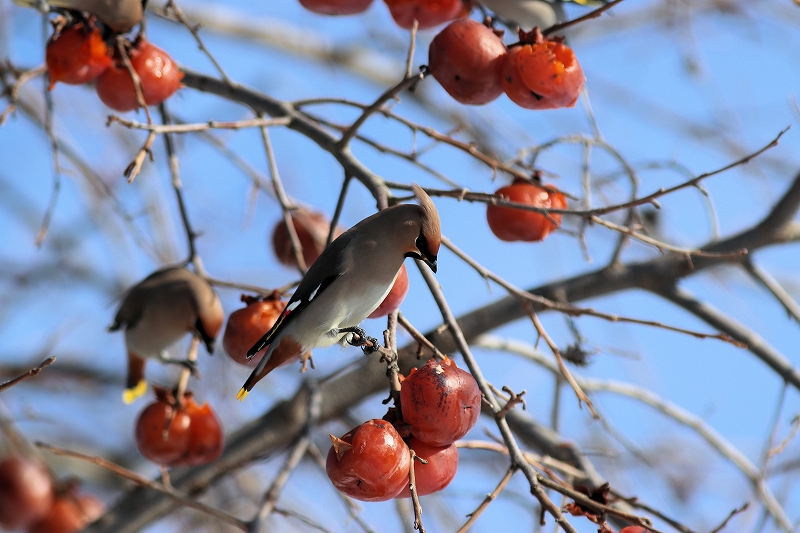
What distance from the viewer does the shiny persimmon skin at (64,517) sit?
380cm

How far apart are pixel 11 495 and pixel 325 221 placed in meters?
1.81

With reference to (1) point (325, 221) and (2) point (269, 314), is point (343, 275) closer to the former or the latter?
(2) point (269, 314)

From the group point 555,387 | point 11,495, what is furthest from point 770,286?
point 11,495

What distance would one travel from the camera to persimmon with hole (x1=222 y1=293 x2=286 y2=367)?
2.35 m

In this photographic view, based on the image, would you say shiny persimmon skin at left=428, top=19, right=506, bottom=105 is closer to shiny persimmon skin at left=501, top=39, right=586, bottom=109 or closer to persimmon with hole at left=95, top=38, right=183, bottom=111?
shiny persimmon skin at left=501, top=39, right=586, bottom=109

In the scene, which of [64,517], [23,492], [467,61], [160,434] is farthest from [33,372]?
[64,517]

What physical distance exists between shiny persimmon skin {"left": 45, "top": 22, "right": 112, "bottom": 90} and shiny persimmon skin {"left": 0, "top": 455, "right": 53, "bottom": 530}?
193 centimetres

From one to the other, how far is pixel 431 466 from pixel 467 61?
104 centimetres

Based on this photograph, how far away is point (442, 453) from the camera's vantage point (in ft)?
6.39

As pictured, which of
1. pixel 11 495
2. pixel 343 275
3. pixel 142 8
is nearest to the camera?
pixel 343 275

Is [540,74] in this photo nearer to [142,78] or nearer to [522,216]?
[522,216]

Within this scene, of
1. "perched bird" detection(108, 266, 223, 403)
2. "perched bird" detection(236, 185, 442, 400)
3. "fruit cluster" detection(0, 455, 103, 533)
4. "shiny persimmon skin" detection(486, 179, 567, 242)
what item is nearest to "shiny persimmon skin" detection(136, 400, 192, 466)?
"perched bird" detection(108, 266, 223, 403)

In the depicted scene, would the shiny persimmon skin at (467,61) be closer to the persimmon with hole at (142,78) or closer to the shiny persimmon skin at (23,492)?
the persimmon with hole at (142,78)

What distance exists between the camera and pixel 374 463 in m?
1.80
